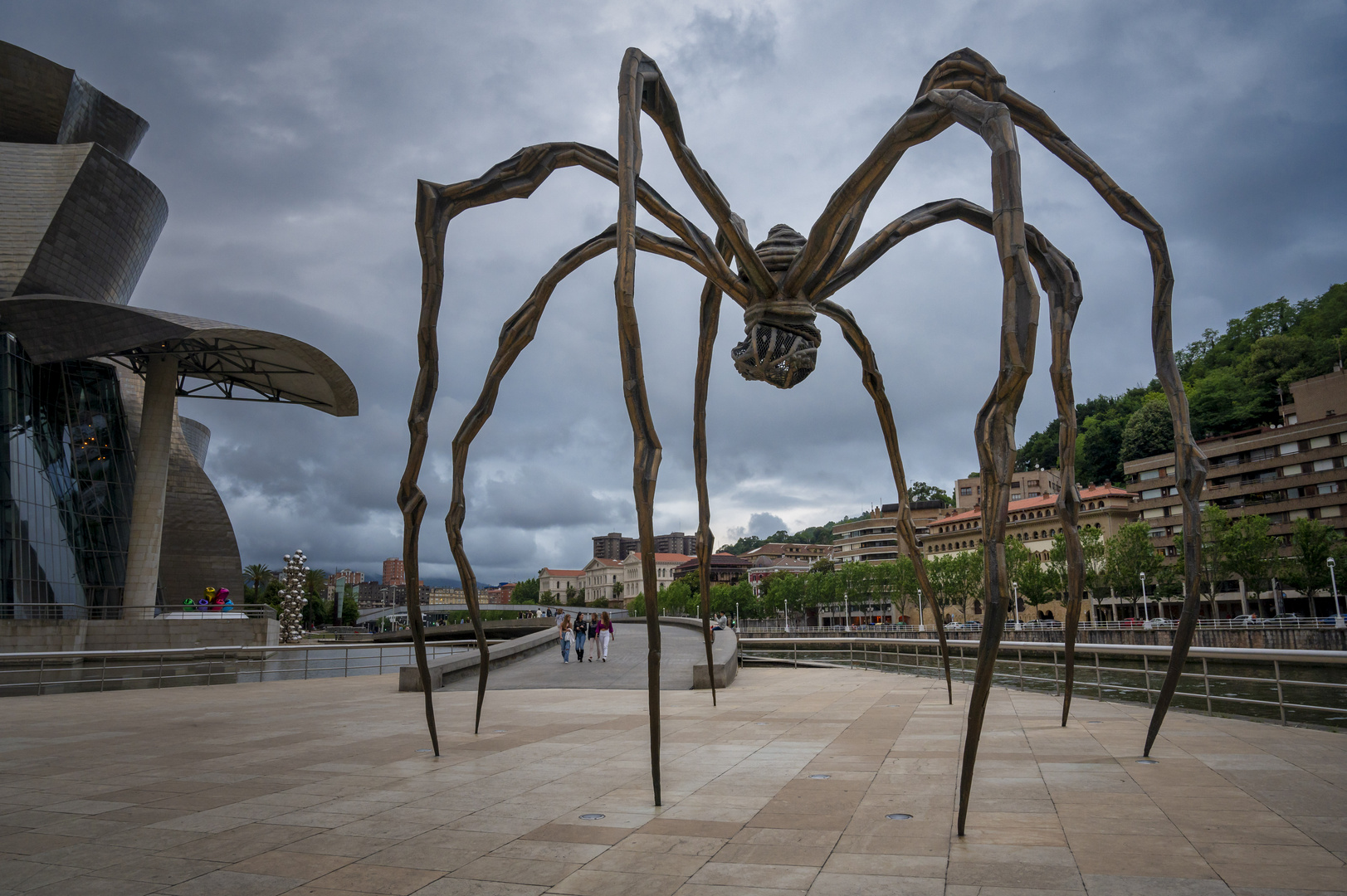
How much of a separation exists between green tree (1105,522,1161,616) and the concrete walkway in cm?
4864

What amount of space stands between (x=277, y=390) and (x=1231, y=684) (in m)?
40.4

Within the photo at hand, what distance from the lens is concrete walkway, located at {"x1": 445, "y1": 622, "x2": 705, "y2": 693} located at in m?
14.5

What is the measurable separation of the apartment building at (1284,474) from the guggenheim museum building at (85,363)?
60874 millimetres

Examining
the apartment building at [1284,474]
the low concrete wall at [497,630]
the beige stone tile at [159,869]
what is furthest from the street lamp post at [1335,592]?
the beige stone tile at [159,869]

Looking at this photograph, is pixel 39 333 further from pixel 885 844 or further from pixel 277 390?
pixel 885 844

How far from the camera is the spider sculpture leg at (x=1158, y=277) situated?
443cm

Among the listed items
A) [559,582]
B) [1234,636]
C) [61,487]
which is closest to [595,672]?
[61,487]

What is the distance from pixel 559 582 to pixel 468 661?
181m

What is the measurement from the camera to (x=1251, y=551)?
1967 inches

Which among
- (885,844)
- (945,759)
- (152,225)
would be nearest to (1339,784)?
(945,759)

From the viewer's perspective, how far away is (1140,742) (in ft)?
21.1

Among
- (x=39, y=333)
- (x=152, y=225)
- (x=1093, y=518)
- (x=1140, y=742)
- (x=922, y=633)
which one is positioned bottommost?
(x=922, y=633)

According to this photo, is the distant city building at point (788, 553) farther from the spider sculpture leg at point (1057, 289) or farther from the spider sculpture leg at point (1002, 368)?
the spider sculpture leg at point (1002, 368)

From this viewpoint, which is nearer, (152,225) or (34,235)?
(34,235)
